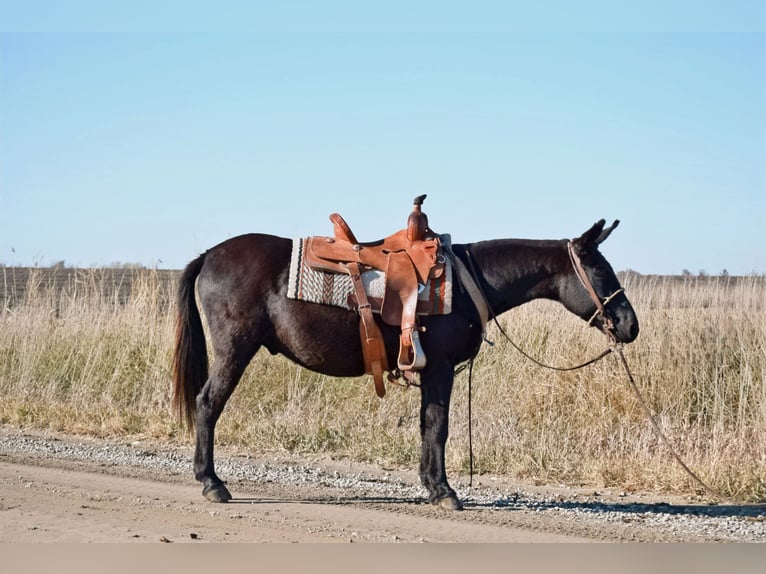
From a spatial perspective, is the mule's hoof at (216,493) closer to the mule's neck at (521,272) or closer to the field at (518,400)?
the field at (518,400)

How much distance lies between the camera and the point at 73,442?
861cm

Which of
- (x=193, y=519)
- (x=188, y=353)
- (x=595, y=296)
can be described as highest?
(x=595, y=296)

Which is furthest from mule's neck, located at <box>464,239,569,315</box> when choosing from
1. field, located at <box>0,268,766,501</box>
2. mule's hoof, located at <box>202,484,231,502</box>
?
mule's hoof, located at <box>202,484,231,502</box>

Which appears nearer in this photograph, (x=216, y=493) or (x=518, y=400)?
(x=216, y=493)

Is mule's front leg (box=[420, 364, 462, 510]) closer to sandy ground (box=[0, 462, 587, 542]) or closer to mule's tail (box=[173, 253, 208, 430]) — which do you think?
sandy ground (box=[0, 462, 587, 542])

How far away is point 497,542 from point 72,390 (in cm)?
743

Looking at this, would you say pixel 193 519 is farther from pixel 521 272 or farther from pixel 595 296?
pixel 595 296

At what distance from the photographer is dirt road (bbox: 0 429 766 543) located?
17.2ft

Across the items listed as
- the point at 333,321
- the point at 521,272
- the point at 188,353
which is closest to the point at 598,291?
the point at 521,272

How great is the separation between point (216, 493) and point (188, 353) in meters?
1.15

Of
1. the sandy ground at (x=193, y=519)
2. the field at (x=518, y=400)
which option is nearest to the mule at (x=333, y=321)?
the sandy ground at (x=193, y=519)

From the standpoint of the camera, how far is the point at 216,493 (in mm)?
6094

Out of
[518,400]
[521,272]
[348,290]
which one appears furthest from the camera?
[518,400]

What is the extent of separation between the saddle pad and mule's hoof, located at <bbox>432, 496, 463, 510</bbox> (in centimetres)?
134
